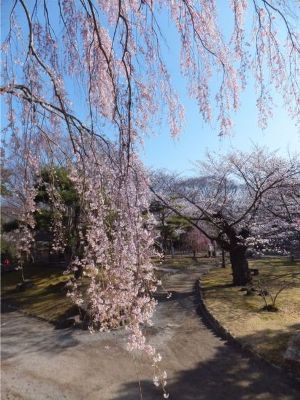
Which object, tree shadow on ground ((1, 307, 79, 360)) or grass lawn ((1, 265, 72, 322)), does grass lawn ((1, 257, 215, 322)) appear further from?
tree shadow on ground ((1, 307, 79, 360))

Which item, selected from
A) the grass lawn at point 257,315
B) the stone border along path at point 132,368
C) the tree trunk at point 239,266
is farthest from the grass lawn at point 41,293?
the tree trunk at point 239,266

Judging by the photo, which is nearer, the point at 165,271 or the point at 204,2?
the point at 204,2

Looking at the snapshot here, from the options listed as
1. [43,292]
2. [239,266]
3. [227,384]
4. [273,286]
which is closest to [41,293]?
[43,292]

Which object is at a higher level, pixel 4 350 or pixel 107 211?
pixel 107 211

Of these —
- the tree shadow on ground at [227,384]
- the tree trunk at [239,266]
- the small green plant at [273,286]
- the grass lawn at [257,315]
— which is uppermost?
the tree trunk at [239,266]

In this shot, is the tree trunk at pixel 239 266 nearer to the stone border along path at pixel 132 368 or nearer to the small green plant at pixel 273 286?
the small green plant at pixel 273 286

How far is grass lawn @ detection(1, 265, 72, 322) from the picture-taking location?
51.4 feet

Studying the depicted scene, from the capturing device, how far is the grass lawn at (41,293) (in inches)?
617

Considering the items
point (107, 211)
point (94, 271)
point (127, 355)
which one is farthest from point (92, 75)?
point (127, 355)

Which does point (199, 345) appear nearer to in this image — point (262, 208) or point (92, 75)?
point (92, 75)

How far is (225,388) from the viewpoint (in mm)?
7113

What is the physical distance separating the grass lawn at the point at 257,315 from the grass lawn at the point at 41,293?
541 centimetres

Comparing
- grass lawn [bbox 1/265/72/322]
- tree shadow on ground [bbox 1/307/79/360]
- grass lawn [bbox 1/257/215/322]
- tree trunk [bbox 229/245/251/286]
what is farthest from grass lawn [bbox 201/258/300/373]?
grass lawn [bbox 1/265/72/322]

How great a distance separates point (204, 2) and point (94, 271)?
2503mm
